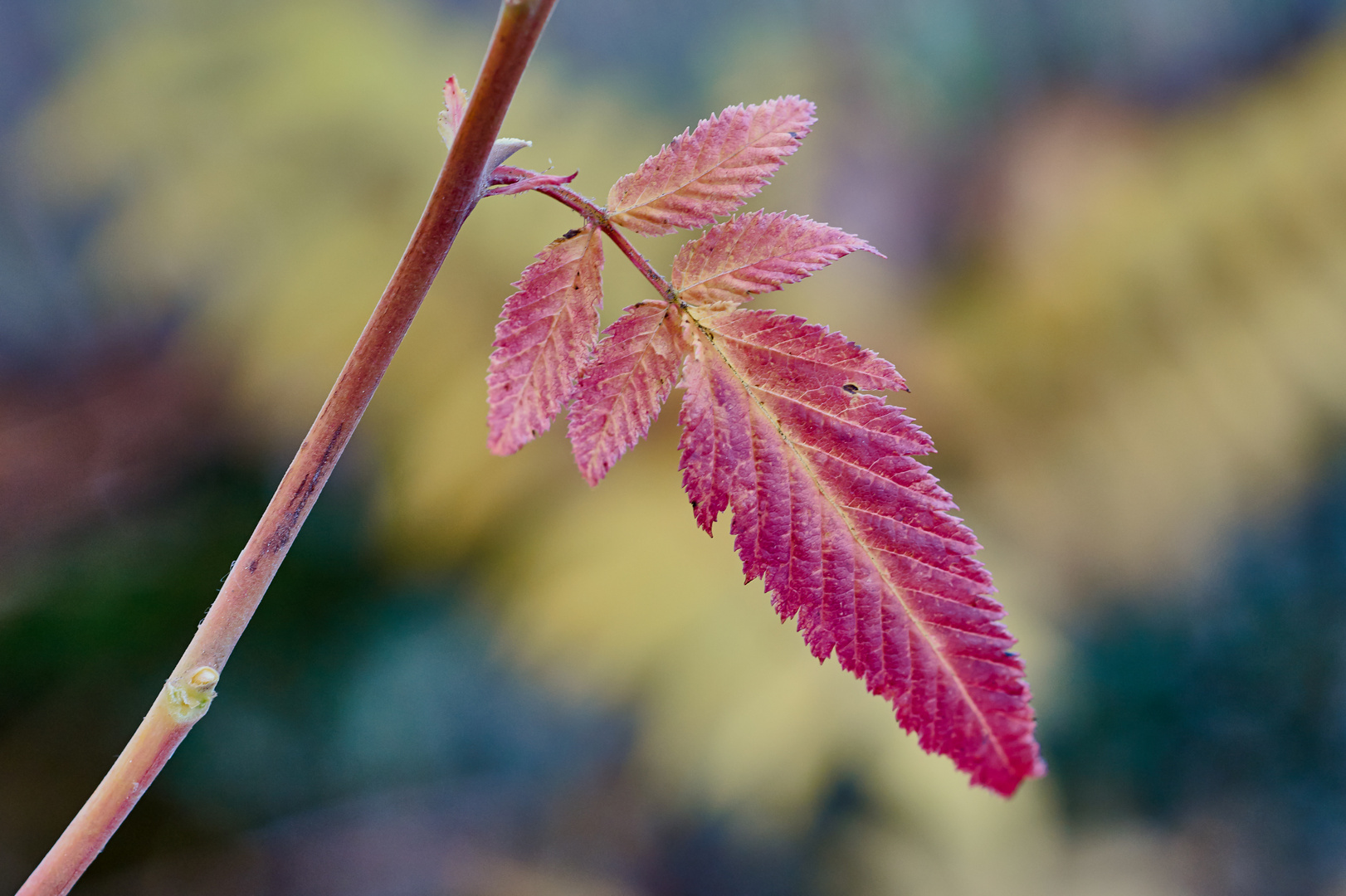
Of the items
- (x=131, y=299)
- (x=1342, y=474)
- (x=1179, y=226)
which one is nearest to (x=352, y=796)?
(x=131, y=299)

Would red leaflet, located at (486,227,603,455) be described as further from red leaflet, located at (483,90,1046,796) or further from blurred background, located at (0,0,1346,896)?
blurred background, located at (0,0,1346,896)

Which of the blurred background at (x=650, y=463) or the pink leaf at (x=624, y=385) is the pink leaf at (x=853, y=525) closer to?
the pink leaf at (x=624, y=385)

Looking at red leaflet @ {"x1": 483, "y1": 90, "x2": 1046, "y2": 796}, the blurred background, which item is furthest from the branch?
the blurred background

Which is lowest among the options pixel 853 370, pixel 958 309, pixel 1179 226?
pixel 853 370

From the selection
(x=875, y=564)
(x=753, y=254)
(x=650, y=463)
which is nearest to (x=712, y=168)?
(x=753, y=254)

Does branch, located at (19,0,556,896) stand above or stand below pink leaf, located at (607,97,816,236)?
below

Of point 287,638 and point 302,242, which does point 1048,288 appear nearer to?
point 302,242

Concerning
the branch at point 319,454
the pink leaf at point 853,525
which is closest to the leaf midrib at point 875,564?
the pink leaf at point 853,525
